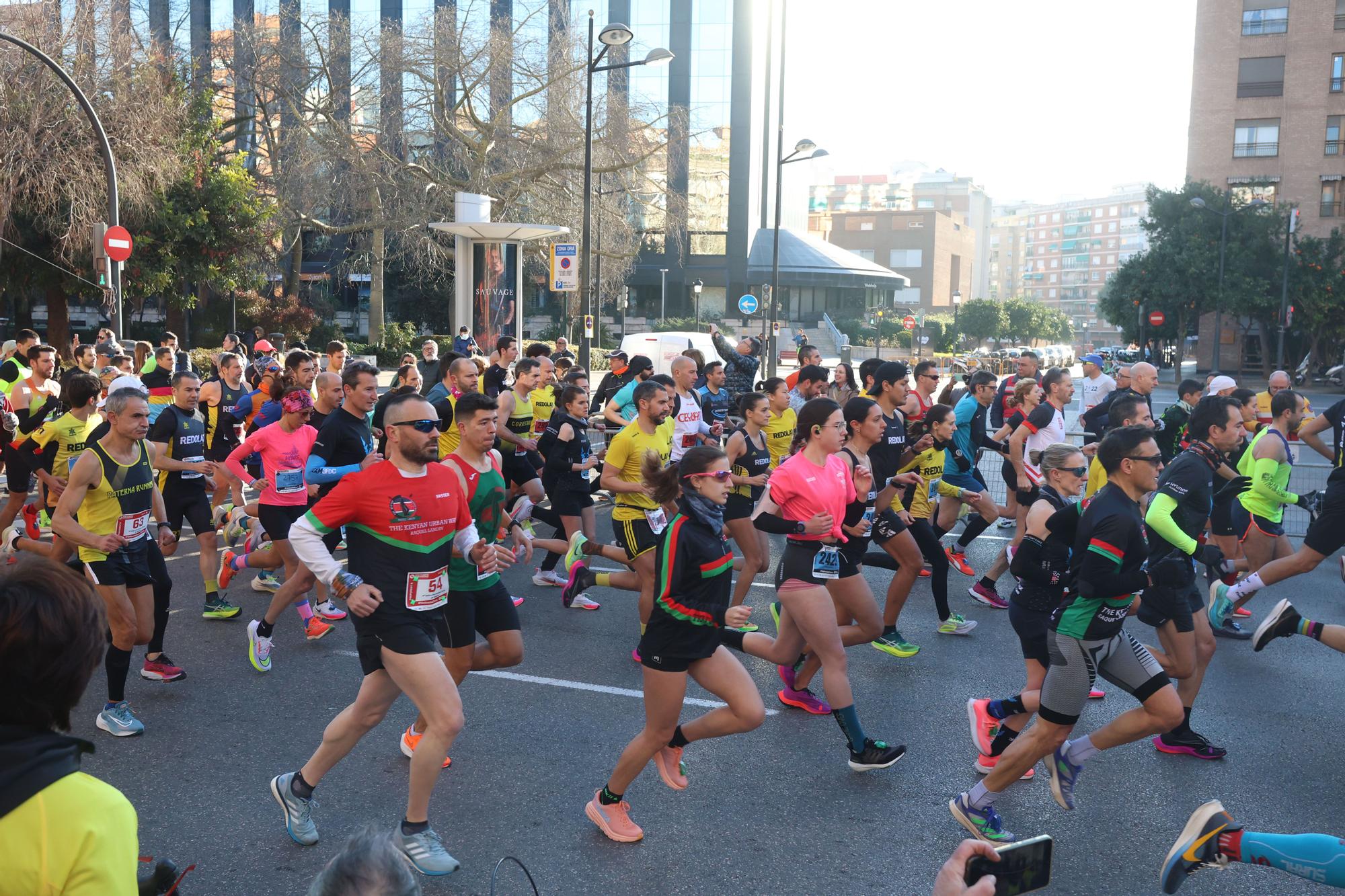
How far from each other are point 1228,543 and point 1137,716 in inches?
187

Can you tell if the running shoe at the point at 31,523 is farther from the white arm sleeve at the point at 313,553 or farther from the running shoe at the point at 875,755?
the running shoe at the point at 875,755

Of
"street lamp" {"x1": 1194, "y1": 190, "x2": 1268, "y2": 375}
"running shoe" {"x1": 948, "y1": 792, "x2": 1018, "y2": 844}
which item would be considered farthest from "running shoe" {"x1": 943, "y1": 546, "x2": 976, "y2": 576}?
"street lamp" {"x1": 1194, "y1": 190, "x2": 1268, "y2": 375}

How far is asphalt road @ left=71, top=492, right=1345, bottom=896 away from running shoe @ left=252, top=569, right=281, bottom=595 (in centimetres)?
122

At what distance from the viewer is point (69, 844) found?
1843 mm

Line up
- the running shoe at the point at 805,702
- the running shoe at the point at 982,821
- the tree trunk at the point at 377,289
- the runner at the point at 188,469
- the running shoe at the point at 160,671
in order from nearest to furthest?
the running shoe at the point at 982,821 → the running shoe at the point at 805,702 → the running shoe at the point at 160,671 → the runner at the point at 188,469 → the tree trunk at the point at 377,289

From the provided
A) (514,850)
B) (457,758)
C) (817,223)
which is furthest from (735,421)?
(817,223)

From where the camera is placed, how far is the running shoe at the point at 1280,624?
5402mm

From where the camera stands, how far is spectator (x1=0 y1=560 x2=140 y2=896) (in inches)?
71.9

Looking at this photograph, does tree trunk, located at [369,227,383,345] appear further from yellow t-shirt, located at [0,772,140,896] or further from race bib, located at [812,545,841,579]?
yellow t-shirt, located at [0,772,140,896]

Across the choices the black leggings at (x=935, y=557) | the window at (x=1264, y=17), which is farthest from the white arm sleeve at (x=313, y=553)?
the window at (x=1264, y=17)

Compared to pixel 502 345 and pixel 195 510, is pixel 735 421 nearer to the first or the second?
pixel 502 345

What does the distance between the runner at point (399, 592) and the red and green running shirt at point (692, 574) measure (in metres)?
0.93

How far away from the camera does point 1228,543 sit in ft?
28.2

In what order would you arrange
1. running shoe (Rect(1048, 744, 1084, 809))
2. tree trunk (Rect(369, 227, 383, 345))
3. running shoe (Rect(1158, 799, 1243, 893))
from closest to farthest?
1. running shoe (Rect(1158, 799, 1243, 893))
2. running shoe (Rect(1048, 744, 1084, 809))
3. tree trunk (Rect(369, 227, 383, 345))
